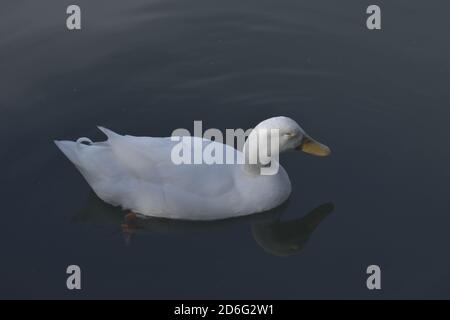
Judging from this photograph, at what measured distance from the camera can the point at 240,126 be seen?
7680mm

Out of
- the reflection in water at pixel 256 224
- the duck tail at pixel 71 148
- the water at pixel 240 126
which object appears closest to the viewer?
the water at pixel 240 126

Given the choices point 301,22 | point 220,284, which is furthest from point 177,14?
→ point 220,284

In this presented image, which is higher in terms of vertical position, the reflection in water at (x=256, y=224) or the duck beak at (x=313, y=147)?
the duck beak at (x=313, y=147)

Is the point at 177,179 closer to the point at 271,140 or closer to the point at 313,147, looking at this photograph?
the point at 271,140

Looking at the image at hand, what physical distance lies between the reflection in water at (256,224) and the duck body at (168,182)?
7cm

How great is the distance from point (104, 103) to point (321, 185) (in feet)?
7.66

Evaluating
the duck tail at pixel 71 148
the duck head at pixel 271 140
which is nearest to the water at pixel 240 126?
the duck tail at pixel 71 148

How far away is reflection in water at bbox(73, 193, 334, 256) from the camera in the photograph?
6.78 metres

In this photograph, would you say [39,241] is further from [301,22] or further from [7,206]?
[301,22]

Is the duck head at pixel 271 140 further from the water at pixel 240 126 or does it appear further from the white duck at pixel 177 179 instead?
the water at pixel 240 126

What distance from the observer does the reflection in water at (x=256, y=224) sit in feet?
22.2

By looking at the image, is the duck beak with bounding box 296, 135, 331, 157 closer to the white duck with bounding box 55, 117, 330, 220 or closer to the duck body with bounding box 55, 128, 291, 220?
the white duck with bounding box 55, 117, 330, 220

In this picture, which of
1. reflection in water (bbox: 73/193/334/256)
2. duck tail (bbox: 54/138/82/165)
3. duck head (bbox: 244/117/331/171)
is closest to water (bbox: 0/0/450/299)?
reflection in water (bbox: 73/193/334/256)

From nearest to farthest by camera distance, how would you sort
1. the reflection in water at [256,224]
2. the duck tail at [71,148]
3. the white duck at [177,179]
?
the white duck at [177,179], the reflection in water at [256,224], the duck tail at [71,148]
